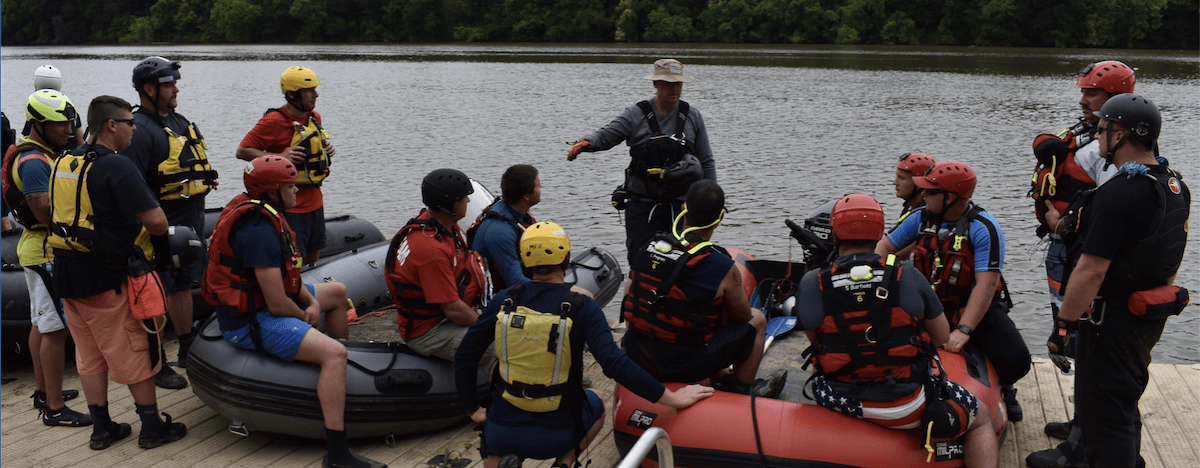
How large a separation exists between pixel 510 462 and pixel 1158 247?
2676mm

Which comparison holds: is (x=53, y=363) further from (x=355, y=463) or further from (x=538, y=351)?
(x=538, y=351)

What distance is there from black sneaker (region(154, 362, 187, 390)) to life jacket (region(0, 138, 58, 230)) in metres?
1.09

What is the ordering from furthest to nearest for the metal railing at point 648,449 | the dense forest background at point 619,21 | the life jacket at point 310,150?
the dense forest background at point 619,21 < the life jacket at point 310,150 < the metal railing at point 648,449

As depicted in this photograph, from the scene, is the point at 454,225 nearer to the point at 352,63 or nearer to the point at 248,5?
the point at 352,63

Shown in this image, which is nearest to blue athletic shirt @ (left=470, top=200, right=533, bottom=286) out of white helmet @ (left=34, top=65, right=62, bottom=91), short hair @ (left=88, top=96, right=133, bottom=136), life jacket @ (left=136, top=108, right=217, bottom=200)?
short hair @ (left=88, top=96, right=133, bottom=136)

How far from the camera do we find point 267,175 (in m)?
4.02

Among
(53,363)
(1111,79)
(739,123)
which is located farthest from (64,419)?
(739,123)

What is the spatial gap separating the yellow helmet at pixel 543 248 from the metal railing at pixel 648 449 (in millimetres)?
789

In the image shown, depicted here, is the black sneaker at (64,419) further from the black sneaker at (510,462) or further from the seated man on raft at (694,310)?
the seated man on raft at (694,310)

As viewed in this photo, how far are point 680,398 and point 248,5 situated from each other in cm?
7750

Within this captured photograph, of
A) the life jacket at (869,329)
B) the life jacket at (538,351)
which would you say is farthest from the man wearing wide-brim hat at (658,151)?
the life jacket at (538,351)

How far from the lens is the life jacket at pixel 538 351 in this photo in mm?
3254

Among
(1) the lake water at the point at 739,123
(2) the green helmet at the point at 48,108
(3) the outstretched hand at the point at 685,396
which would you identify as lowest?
(1) the lake water at the point at 739,123

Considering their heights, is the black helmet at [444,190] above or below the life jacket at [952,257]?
above
